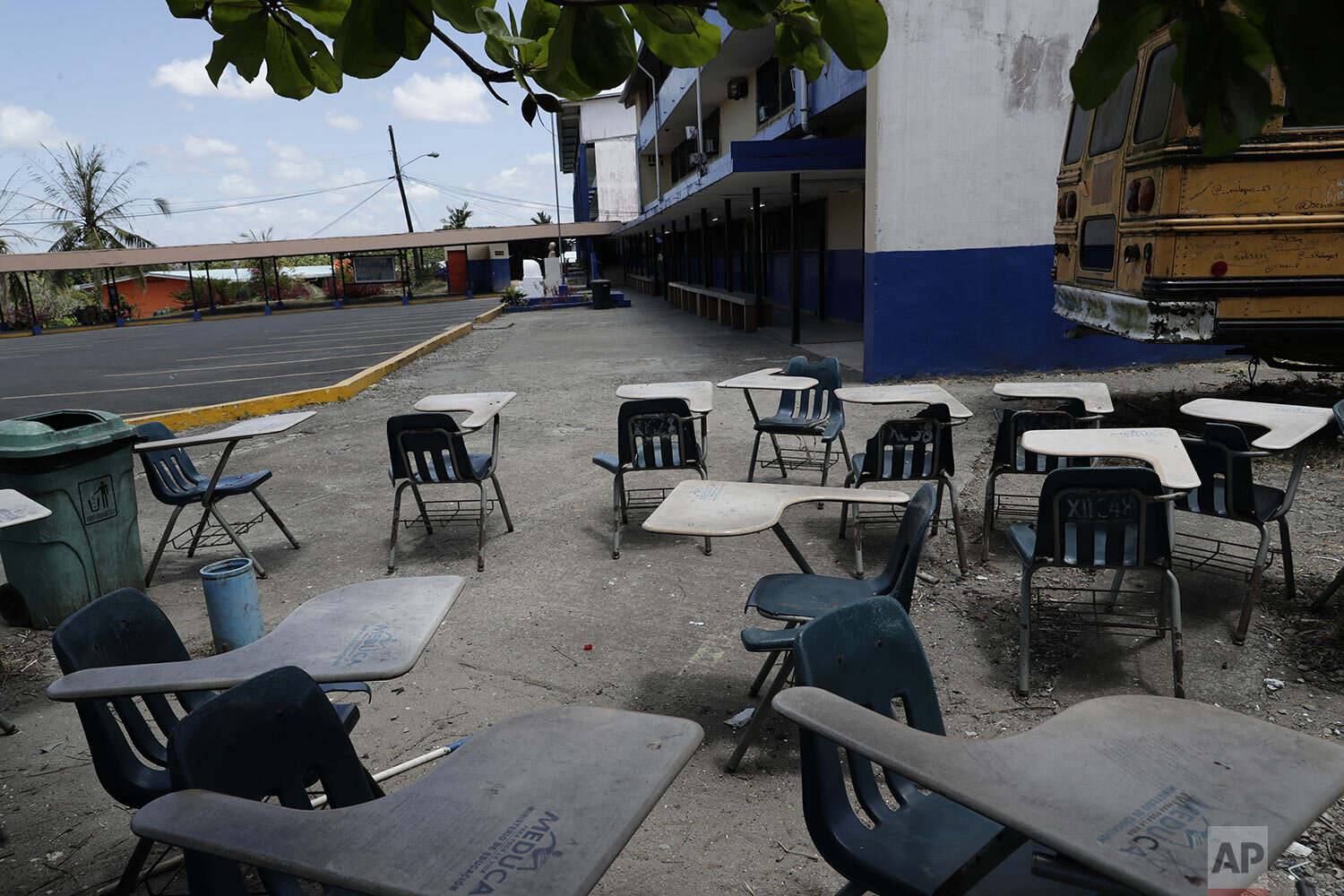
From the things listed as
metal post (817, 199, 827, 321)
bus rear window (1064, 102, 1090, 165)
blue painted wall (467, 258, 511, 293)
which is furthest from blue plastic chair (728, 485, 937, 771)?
blue painted wall (467, 258, 511, 293)

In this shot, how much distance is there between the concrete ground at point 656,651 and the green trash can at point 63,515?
28 cm

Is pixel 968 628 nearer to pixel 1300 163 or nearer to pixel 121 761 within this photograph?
pixel 121 761

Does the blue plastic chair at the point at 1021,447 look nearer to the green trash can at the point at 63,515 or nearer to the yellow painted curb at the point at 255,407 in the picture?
the green trash can at the point at 63,515

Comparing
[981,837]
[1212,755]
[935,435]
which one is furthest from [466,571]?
[1212,755]

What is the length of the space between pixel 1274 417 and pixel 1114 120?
387 cm

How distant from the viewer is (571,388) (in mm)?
12453

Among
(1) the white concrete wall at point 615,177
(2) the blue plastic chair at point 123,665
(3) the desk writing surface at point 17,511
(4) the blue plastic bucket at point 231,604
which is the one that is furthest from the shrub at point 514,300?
(2) the blue plastic chair at point 123,665

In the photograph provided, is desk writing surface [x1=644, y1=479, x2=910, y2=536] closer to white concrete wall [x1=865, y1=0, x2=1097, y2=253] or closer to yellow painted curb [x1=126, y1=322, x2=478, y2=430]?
white concrete wall [x1=865, y1=0, x2=1097, y2=253]

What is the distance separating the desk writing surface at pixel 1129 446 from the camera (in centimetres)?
398

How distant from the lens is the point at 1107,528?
366cm

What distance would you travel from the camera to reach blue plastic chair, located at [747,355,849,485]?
6891 millimetres

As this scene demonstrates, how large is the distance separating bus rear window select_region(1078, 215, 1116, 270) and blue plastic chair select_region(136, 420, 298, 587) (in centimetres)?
713

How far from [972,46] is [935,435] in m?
7.96

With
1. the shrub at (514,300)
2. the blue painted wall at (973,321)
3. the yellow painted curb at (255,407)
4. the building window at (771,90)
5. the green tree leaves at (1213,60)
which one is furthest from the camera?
the shrub at (514,300)
